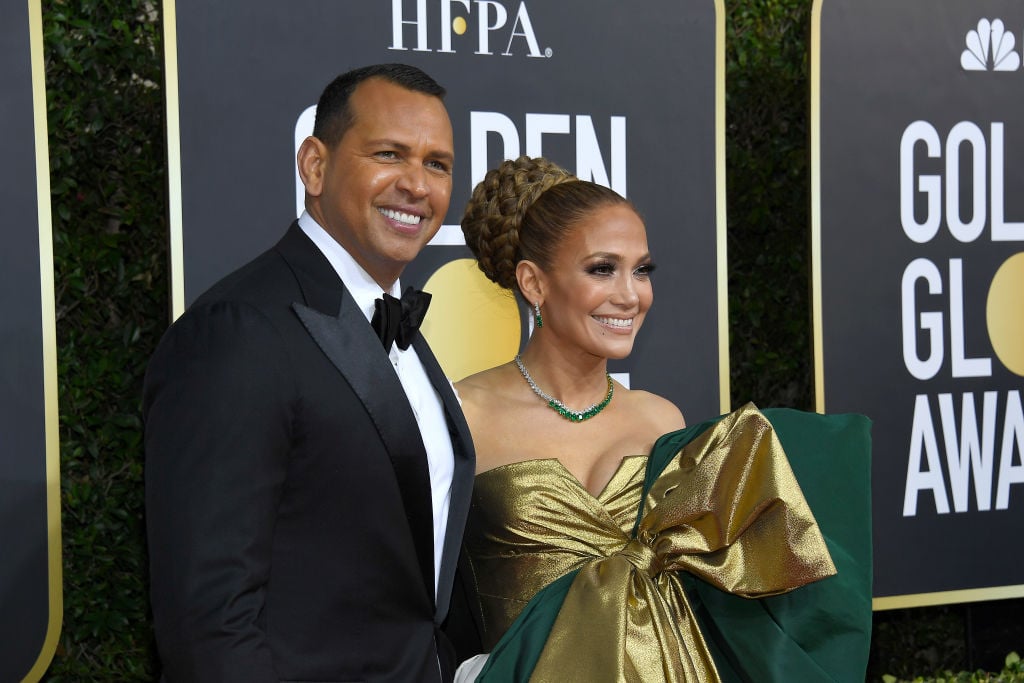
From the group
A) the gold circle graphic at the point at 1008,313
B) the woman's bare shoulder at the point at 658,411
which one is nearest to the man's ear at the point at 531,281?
the woman's bare shoulder at the point at 658,411

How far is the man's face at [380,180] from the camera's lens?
1.72 m

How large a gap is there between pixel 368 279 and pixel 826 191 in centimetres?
203

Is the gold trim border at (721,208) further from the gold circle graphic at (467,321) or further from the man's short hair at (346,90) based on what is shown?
the man's short hair at (346,90)

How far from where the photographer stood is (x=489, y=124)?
307cm

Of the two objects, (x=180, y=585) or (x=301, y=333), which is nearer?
(x=180, y=585)

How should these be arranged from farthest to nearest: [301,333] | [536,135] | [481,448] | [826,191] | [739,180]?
1. [739,180]
2. [826,191]
3. [536,135]
4. [481,448]
5. [301,333]

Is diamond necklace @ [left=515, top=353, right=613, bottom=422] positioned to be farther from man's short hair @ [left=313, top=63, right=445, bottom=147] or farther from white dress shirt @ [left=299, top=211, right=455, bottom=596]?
man's short hair @ [left=313, top=63, right=445, bottom=147]

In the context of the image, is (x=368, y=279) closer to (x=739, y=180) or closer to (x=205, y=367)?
(x=205, y=367)

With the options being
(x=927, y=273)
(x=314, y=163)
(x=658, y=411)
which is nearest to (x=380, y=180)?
(x=314, y=163)

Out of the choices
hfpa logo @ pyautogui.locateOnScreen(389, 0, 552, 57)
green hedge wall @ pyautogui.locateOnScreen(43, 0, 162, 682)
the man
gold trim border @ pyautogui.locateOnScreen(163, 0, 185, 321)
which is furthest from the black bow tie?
green hedge wall @ pyautogui.locateOnScreen(43, 0, 162, 682)

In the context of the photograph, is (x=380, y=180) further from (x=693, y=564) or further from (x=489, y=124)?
(x=489, y=124)

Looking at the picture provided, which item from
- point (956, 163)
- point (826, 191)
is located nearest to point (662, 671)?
point (826, 191)

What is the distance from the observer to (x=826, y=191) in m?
3.39

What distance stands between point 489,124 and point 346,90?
1.34m
